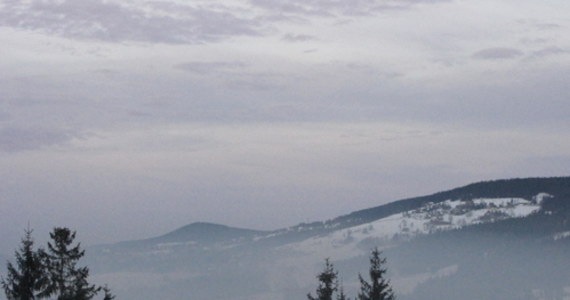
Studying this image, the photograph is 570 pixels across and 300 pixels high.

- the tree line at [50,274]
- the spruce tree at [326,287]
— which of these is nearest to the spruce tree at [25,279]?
the tree line at [50,274]

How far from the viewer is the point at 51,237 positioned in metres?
36.9

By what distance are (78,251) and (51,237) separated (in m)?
1.13

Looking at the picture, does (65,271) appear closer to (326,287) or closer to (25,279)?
(25,279)

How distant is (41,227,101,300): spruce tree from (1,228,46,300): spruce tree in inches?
25.6

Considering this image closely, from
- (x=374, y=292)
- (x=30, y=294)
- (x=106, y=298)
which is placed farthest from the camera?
(x=374, y=292)

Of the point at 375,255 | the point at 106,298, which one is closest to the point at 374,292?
the point at 375,255

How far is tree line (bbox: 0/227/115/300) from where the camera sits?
35.5 meters

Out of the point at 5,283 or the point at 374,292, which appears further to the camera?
the point at 374,292

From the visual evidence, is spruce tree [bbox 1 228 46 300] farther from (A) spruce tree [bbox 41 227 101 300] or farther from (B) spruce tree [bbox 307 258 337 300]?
(B) spruce tree [bbox 307 258 337 300]

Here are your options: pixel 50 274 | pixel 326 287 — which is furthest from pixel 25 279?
pixel 326 287

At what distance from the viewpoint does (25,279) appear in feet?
117

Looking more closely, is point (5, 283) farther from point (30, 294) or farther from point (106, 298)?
point (106, 298)

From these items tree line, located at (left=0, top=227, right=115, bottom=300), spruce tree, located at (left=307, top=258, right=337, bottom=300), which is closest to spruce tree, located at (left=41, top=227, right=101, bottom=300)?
tree line, located at (left=0, top=227, right=115, bottom=300)

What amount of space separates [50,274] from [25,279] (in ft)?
4.31
